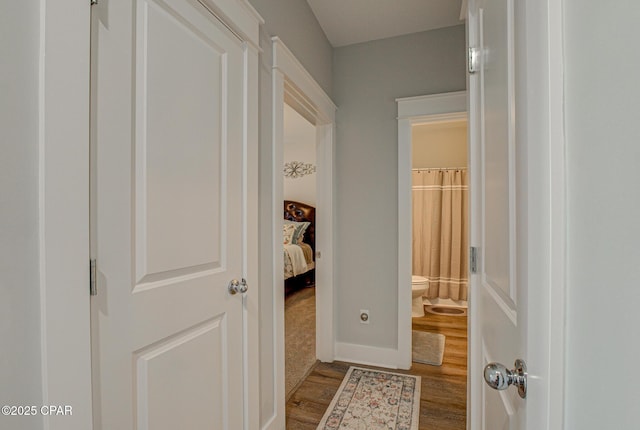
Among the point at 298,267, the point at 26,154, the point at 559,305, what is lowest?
the point at 298,267

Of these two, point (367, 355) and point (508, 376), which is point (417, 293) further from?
point (508, 376)

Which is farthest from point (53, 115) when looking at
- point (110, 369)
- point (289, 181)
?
point (289, 181)

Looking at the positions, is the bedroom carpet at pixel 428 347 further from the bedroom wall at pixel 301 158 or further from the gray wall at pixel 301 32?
the bedroom wall at pixel 301 158

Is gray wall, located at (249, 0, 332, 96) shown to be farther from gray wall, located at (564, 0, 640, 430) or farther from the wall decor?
the wall decor

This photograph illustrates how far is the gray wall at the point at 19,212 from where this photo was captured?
0.61m

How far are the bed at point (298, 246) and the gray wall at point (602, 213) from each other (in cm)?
395

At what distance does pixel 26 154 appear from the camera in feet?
2.14

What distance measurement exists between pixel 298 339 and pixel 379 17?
2.96m

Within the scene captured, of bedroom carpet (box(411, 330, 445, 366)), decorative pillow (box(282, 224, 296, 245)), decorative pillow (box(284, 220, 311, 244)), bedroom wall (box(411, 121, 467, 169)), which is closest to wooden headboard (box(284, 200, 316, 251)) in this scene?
decorative pillow (box(284, 220, 311, 244))

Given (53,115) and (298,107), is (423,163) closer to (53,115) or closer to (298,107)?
(298,107)

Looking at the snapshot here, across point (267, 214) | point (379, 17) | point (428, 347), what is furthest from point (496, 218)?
point (428, 347)

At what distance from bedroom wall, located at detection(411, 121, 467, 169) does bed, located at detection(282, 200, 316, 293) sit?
6.55ft

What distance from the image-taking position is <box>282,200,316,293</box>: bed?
445 centimetres

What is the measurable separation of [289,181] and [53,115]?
5.27m
